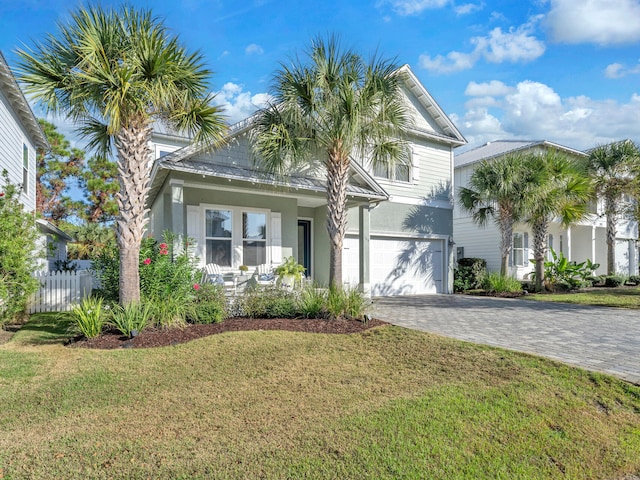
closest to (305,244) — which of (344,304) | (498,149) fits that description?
(344,304)

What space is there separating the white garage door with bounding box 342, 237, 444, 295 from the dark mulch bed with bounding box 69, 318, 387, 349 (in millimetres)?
6219

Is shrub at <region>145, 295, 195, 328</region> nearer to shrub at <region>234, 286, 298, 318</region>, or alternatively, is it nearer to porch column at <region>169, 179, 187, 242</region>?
shrub at <region>234, 286, 298, 318</region>

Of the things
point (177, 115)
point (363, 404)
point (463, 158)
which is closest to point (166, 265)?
point (177, 115)

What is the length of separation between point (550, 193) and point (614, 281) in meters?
8.15

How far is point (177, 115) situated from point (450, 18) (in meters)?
8.30

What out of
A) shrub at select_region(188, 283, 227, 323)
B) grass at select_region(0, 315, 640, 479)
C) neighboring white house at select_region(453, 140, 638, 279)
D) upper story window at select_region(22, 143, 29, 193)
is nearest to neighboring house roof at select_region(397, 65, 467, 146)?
neighboring white house at select_region(453, 140, 638, 279)

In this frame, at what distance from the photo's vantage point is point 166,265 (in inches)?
328

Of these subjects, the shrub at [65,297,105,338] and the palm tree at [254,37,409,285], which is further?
the palm tree at [254,37,409,285]

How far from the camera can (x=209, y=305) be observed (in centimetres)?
845

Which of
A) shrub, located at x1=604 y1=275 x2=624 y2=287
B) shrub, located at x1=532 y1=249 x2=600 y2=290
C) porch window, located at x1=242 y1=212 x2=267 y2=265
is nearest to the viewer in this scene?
porch window, located at x1=242 y1=212 x2=267 y2=265

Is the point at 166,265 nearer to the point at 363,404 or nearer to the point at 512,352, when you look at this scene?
the point at 363,404

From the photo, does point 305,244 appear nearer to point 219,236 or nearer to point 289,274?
point 289,274

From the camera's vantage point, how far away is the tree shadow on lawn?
727cm

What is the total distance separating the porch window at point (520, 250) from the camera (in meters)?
22.4
